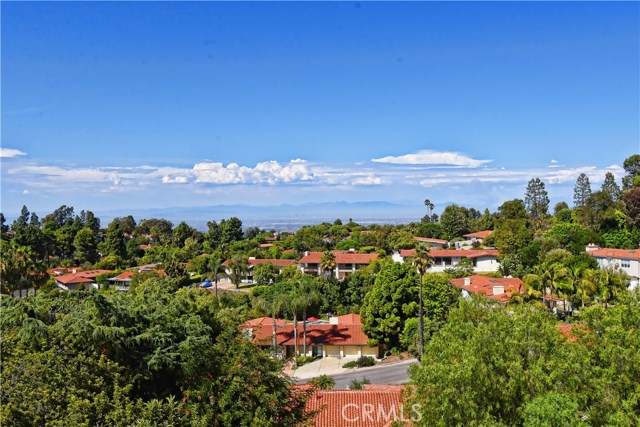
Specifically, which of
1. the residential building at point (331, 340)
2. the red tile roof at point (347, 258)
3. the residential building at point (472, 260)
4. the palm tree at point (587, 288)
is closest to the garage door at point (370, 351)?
the residential building at point (331, 340)

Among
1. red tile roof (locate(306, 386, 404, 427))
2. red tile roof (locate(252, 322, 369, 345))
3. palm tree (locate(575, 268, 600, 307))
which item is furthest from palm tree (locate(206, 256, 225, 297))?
red tile roof (locate(306, 386, 404, 427))

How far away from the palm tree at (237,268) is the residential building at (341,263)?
7969 mm

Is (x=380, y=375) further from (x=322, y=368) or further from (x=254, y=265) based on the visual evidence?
(x=254, y=265)

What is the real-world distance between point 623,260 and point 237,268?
45.5 m

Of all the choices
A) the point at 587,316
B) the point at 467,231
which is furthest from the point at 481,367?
the point at 467,231

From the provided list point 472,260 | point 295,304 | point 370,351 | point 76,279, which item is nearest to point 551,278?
point 370,351

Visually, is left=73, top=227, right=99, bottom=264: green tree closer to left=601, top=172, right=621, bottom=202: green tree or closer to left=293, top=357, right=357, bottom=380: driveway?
left=293, top=357, right=357, bottom=380: driveway

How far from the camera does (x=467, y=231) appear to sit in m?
Result: 102

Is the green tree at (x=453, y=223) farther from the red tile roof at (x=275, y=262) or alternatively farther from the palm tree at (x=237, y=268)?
the palm tree at (x=237, y=268)

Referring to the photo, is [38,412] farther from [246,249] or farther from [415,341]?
[246,249]

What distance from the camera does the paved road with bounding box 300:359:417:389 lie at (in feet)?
107

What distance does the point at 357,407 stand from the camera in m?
22.1

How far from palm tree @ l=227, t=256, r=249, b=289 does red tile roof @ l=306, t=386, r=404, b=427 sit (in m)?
49.5

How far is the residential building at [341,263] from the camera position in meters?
72.7
